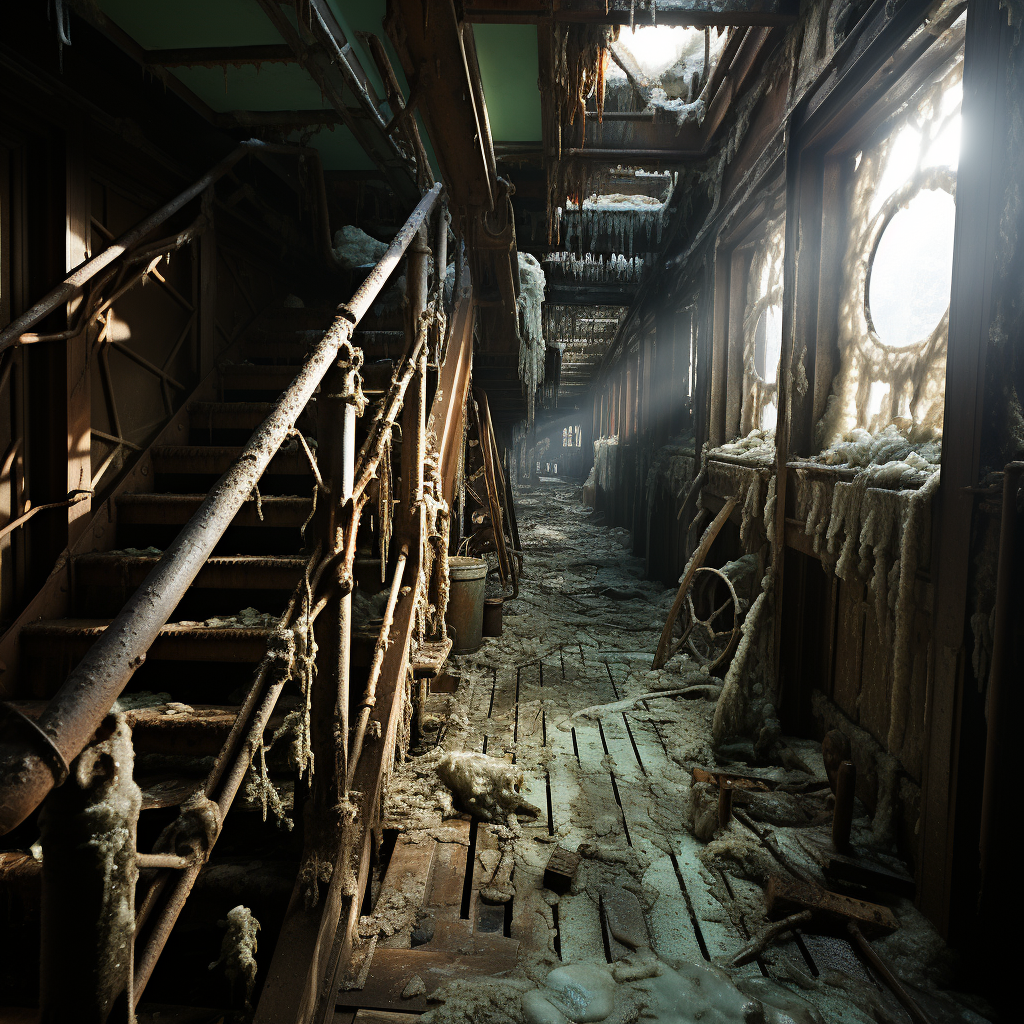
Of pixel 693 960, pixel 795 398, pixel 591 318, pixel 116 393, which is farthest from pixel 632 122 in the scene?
pixel 591 318

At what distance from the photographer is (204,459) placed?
13.3ft

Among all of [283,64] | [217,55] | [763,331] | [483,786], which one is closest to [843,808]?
[483,786]

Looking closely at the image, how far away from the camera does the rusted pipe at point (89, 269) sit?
10.2 ft

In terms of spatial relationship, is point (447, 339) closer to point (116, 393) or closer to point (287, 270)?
point (116, 393)

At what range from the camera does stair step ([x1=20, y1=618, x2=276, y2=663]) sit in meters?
2.96

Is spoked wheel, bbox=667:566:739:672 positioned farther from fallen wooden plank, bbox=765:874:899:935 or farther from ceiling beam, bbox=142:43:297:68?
ceiling beam, bbox=142:43:297:68

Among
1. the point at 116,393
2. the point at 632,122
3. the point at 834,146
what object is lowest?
the point at 116,393

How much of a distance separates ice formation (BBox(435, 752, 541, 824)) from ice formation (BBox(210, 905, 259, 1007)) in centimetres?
147

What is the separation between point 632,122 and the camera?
18.8 feet

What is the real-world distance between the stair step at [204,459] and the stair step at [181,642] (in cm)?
126

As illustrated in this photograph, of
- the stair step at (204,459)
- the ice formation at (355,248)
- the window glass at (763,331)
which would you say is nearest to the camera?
the stair step at (204,459)

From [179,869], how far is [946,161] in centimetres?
367

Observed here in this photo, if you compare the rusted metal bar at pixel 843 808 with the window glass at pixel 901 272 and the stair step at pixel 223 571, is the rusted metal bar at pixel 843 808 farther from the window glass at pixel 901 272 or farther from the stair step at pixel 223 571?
the stair step at pixel 223 571

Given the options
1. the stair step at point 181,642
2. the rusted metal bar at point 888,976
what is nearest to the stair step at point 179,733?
the stair step at point 181,642
